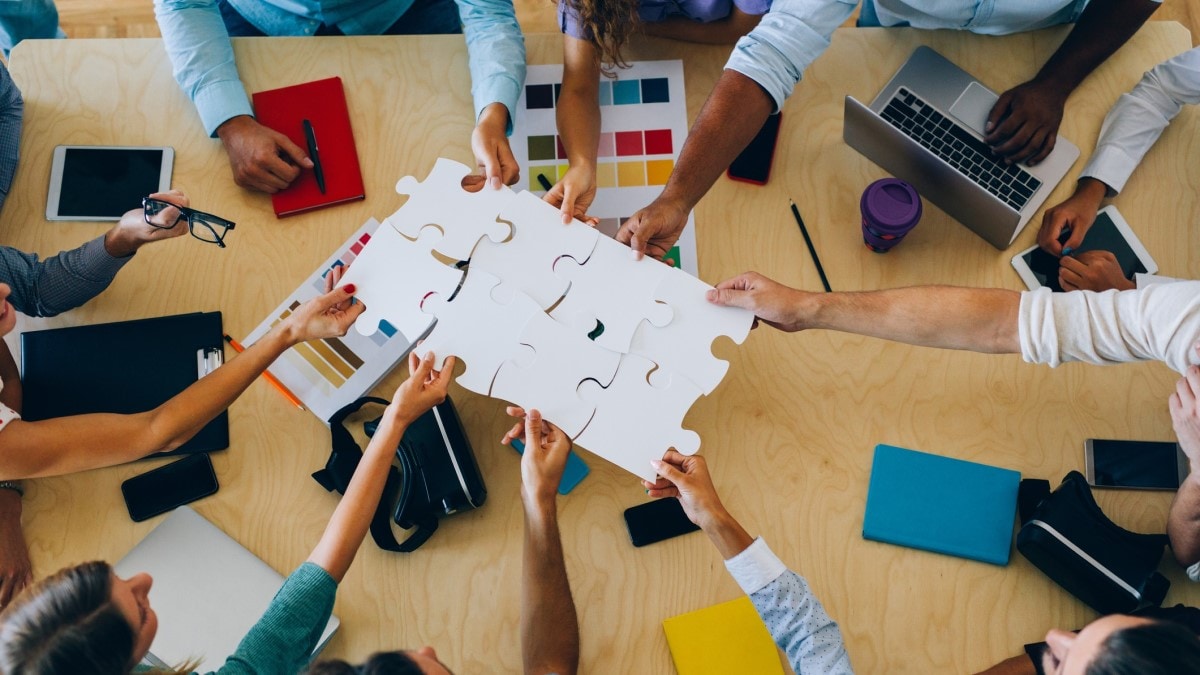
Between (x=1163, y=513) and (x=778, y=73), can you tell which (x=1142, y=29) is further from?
(x=1163, y=513)

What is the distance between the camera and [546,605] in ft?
4.84

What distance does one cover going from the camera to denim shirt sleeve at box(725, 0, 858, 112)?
1692mm

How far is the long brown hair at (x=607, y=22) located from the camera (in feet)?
5.53

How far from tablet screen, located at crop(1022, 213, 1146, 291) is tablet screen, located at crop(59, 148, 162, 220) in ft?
6.00

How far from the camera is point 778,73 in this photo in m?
1.71

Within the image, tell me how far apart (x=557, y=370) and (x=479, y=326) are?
0.16 metres

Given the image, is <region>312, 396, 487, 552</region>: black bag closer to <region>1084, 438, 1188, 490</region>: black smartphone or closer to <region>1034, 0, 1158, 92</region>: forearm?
<region>1084, 438, 1188, 490</region>: black smartphone

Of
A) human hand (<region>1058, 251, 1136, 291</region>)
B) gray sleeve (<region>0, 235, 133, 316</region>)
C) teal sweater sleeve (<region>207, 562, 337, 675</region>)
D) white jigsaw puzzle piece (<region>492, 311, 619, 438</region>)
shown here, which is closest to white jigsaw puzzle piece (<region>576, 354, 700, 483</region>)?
white jigsaw puzzle piece (<region>492, 311, 619, 438</region>)

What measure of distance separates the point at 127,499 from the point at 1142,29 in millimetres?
2313

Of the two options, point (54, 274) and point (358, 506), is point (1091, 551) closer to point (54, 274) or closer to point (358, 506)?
point (358, 506)

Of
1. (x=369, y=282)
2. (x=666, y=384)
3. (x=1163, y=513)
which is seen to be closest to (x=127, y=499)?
(x=369, y=282)

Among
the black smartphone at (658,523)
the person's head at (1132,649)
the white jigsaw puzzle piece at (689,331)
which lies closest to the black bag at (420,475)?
the black smartphone at (658,523)

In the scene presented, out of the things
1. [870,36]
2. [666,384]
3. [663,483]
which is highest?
[870,36]

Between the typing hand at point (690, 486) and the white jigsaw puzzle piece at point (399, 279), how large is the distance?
18.7 inches
